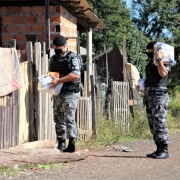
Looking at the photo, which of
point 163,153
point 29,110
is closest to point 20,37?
point 29,110

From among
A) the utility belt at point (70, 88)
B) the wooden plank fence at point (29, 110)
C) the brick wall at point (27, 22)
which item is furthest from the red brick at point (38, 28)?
the utility belt at point (70, 88)

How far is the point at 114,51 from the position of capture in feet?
58.1

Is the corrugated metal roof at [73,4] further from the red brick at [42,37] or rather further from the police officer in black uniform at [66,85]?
the police officer in black uniform at [66,85]

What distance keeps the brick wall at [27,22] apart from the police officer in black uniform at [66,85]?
10.1ft

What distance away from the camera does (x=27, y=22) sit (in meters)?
11.1

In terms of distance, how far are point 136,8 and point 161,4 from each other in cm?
270

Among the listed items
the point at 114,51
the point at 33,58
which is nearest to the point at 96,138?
the point at 33,58

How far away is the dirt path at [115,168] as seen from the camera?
6.69 metres

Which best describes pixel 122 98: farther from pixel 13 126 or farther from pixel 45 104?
pixel 13 126

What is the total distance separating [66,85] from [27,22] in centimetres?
366

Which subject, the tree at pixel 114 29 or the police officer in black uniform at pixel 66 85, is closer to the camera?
the police officer in black uniform at pixel 66 85

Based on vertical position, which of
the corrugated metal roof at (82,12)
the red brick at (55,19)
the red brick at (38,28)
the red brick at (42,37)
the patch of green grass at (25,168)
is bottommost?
the patch of green grass at (25,168)

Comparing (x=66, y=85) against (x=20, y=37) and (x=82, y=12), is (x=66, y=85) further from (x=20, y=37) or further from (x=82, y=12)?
(x=82, y=12)

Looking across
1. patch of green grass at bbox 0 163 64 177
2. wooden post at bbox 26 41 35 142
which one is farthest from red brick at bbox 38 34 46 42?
patch of green grass at bbox 0 163 64 177
